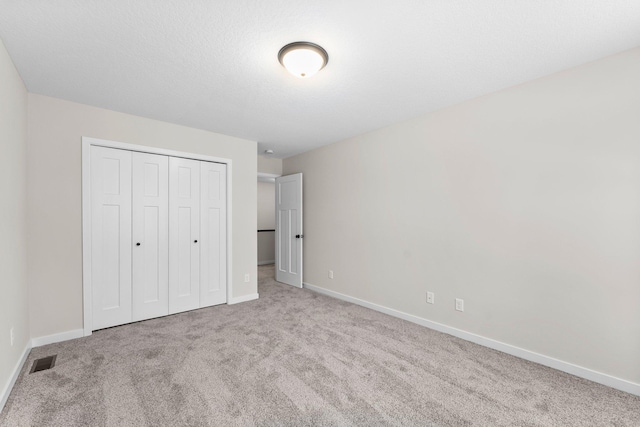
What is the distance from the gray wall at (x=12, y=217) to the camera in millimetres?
1879

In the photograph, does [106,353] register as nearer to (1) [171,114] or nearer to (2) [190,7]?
(1) [171,114]

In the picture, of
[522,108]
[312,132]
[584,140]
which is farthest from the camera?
[312,132]

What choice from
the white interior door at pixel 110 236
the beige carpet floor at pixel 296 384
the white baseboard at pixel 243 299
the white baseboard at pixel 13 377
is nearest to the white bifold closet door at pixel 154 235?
the white interior door at pixel 110 236

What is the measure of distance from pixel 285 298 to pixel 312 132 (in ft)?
7.96

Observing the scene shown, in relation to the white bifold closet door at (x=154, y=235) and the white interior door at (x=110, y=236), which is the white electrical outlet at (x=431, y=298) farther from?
the white interior door at (x=110, y=236)

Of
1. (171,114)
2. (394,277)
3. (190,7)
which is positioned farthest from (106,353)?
(394,277)

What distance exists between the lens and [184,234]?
3.65 meters

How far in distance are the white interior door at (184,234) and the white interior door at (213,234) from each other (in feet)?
0.22

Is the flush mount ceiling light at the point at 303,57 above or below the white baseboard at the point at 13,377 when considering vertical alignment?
above

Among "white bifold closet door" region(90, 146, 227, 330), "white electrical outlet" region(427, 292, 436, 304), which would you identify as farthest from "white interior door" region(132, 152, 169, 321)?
"white electrical outlet" region(427, 292, 436, 304)

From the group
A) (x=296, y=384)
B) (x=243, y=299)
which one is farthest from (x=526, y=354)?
(x=243, y=299)

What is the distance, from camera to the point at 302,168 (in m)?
5.02

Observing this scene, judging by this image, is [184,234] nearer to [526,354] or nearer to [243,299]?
[243,299]

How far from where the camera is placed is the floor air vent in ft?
7.36
